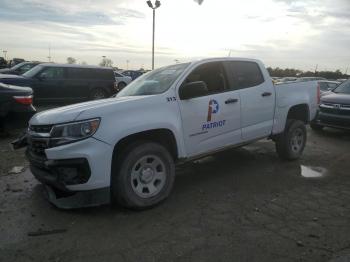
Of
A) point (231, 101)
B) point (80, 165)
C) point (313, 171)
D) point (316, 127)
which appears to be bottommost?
point (313, 171)

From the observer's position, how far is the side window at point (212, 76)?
19.4 feet

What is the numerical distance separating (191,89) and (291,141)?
287 centimetres

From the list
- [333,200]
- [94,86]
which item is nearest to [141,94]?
[333,200]

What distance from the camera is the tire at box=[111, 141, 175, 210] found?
4.78 meters

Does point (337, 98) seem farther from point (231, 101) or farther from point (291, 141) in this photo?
point (231, 101)

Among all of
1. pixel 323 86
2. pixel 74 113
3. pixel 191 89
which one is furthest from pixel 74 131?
pixel 323 86

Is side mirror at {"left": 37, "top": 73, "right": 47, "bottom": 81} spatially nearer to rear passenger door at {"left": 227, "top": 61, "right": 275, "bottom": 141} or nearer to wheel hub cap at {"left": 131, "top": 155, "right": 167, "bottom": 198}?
rear passenger door at {"left": 227, "top": 61, "right": 275, "bottom": 141}

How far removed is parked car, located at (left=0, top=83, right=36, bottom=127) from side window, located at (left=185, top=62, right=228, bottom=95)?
4.43 meters

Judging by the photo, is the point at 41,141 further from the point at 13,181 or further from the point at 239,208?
the point at 239,208

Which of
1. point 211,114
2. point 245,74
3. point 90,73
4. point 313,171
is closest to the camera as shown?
point 211,114

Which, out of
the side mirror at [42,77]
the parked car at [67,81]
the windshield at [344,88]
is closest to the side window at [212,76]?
the windshield at [344,88]

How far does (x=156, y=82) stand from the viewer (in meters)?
5.85

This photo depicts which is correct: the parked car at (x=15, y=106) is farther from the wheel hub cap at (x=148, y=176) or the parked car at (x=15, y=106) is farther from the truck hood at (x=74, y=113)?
the wheel hub cap at (x=148, y=176)

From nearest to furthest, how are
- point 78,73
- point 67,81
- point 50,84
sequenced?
point 50,84, point 67,81, point 78,73
